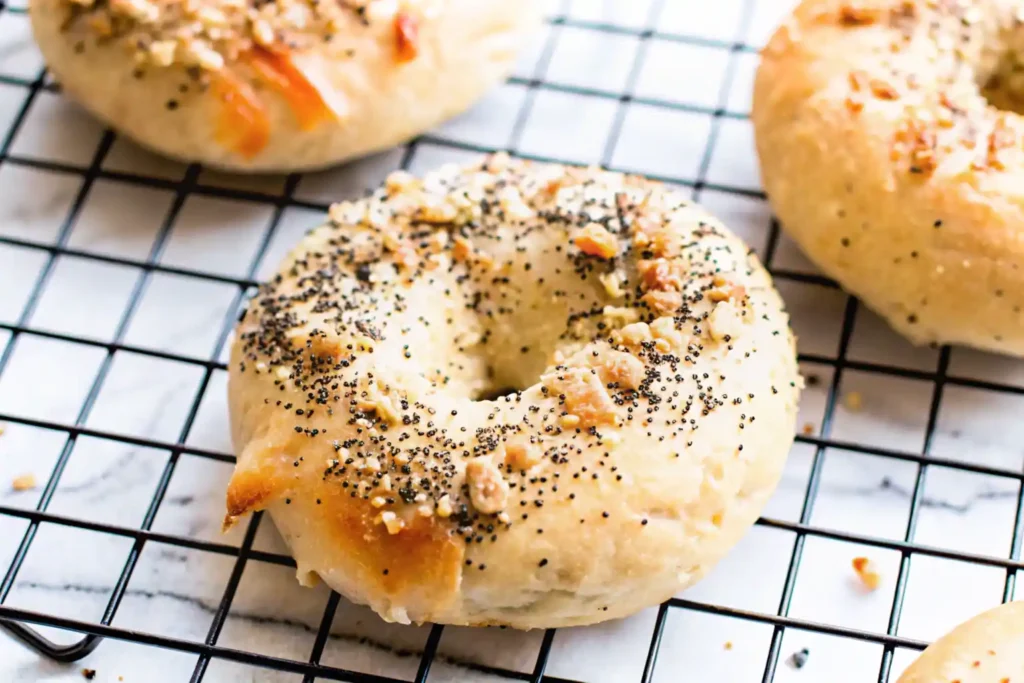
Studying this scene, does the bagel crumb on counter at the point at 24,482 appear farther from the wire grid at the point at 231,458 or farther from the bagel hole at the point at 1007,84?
the bagel hole at the point at 1007,84

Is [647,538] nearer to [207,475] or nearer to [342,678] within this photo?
[342,678]

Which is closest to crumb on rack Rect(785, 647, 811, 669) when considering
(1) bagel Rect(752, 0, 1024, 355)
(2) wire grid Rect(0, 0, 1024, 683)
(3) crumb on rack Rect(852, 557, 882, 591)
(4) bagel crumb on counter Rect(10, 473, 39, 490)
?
(2) wire grid Rect(0, 0, 1024, 683)

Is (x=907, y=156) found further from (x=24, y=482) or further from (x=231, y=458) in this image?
(x=24, y=482)

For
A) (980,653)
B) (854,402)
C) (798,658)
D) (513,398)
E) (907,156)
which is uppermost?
(907,156)

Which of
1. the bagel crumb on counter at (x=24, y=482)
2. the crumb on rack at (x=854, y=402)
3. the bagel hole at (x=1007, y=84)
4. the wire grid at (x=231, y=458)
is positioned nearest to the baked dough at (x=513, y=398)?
the wire grid at (x=231, y=458)

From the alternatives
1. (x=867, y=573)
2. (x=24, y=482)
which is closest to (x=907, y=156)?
(x=867, y=573)

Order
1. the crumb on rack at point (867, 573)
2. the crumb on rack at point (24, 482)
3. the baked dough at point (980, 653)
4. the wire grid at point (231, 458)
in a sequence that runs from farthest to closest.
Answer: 1. the crumb on rack at point (24, 482)
2. the crumb on rack at point (867, 573)
3. the wire grid at point (231, 458)
4. the baked dough at point (980, 653)

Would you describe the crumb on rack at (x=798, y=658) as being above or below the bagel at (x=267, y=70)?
below
